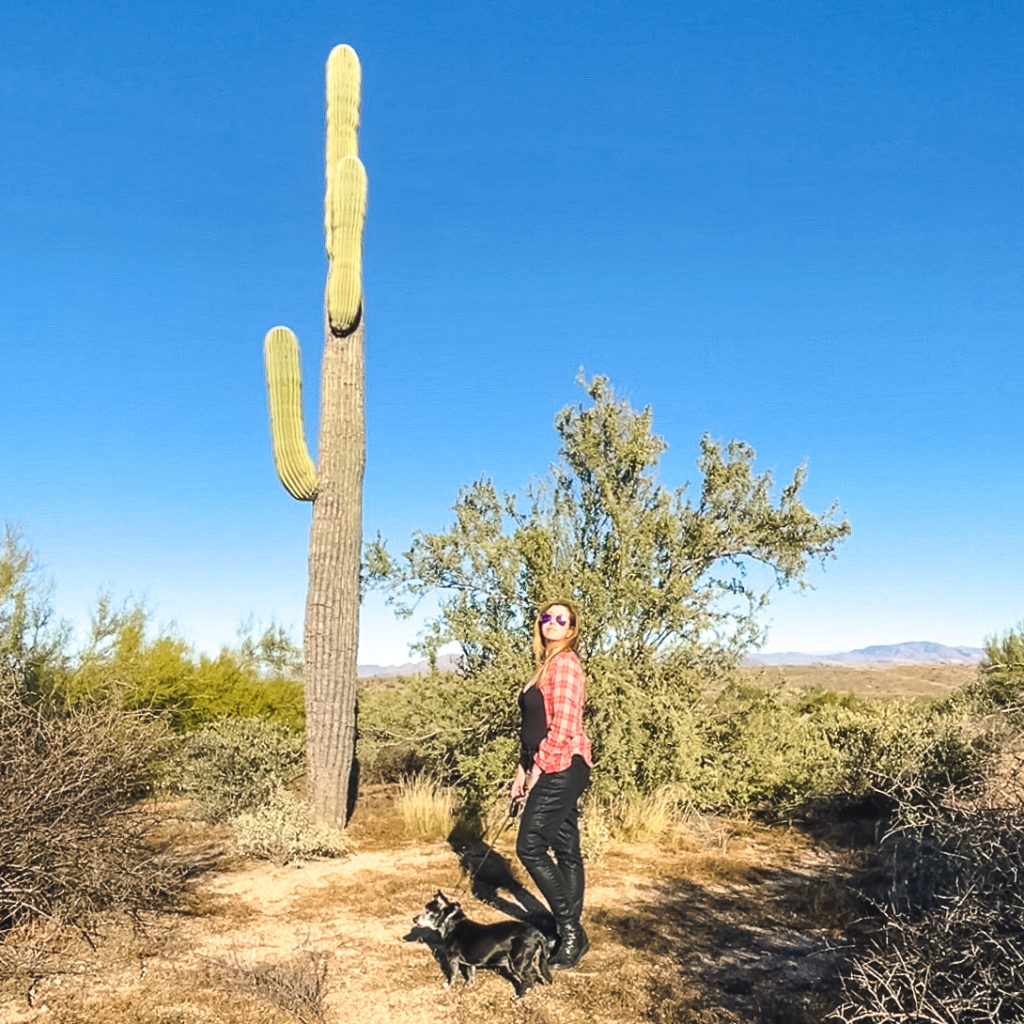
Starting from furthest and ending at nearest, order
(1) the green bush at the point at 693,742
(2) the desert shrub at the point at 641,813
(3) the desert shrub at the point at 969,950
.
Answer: (1) the green bush at the point at 693,742 → (2) the desert shrub at the point at 641,813 → (3) the desert shrub at the point at 969,950

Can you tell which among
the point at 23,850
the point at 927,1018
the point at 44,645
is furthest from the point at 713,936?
the point at 44,645

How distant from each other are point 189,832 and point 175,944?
327 cm

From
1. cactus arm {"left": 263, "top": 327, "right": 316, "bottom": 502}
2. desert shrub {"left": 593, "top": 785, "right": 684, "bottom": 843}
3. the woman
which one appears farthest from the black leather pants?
cactus arm {"left": 263, "top": 327, "right": 316, "bottom": 502}

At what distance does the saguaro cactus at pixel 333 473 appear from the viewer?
7910mm

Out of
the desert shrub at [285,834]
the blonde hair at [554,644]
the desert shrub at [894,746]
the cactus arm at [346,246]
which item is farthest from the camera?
the cactus arm at [346,246]

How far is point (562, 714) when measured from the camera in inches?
178

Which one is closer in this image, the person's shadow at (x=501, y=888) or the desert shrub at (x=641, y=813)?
the person's shadow at (x=501, y=888)

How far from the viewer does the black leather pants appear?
4.45 metres

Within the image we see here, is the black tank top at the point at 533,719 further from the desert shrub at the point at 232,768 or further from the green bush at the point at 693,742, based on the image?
the desert shrub at the point at 232,768

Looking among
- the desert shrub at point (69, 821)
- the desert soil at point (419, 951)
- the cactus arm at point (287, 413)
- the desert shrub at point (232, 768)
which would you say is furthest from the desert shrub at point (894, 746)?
the desert shrub at point (69, 821)

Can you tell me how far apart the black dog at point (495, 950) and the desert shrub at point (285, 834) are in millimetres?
2874

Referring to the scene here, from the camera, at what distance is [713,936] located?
5.07 m

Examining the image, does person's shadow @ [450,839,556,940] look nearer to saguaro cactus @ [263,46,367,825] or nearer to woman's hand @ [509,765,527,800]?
woman's hand @ [509,765,527,800]

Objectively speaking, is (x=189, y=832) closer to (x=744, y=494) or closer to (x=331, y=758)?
(x=331, y=758)
